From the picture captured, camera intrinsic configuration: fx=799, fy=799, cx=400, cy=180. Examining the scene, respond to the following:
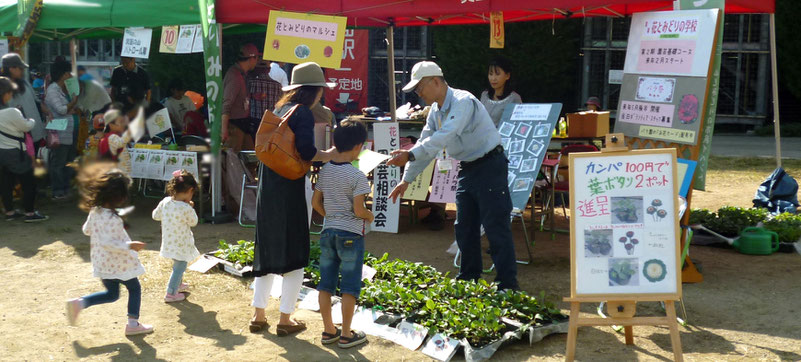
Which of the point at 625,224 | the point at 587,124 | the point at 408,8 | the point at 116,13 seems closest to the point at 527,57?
the point at 587,124

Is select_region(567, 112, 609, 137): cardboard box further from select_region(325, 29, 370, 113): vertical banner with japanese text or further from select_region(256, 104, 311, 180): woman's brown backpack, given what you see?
select_region(256, 104, 311, 180): woman's brown backpack

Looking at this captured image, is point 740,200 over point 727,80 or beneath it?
beneath

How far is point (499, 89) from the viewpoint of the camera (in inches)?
281

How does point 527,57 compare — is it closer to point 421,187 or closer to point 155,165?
point 421,187

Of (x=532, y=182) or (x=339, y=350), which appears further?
(x=532, y=182)

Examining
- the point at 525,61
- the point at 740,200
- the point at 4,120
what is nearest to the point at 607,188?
the point at 4,120

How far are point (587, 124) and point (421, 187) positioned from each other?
1.85m

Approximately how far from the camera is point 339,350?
15.1ft

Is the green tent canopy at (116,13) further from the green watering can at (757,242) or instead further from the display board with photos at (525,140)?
the green watering can at (757,242)

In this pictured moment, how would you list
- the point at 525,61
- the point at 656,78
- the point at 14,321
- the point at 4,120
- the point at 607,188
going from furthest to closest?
the point at 525,61
the point at 656,78
the point at 14,321
the point at 607,188
the point at 4,120

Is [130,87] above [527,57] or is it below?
below

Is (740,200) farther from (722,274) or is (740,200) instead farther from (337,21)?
(337,21)

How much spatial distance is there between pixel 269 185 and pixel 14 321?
1967 millimetres

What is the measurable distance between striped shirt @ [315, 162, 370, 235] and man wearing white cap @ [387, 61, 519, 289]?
79 centimetres
